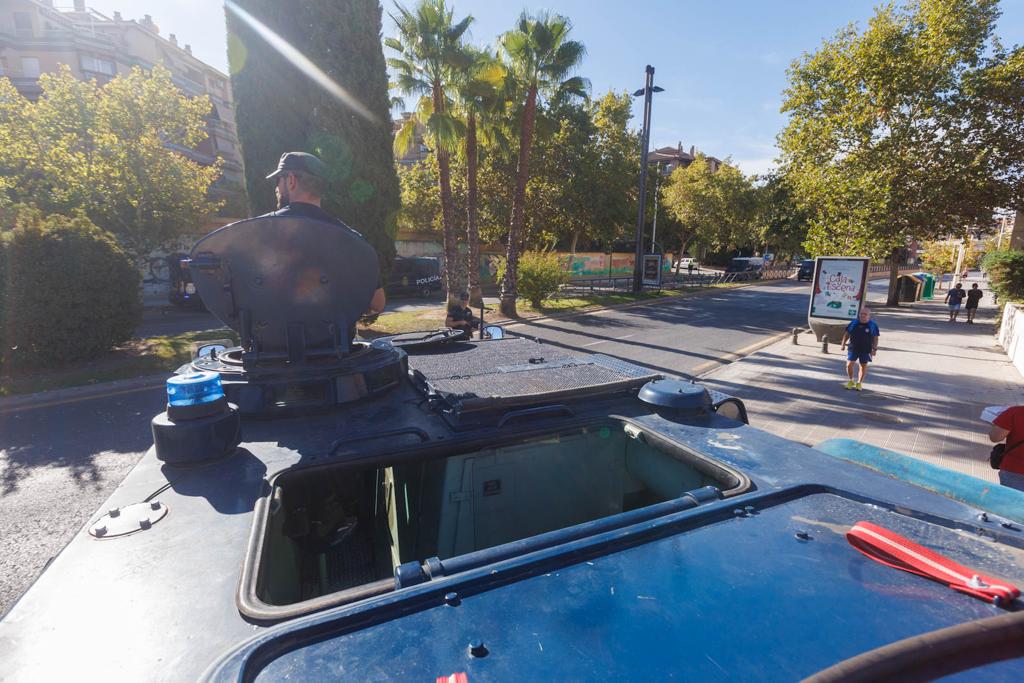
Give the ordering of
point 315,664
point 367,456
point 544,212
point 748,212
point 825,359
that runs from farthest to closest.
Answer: point 748,212
point 544,212
point 825,359
point 367,456
point 315,664

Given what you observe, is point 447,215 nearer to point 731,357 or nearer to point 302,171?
point 731,357

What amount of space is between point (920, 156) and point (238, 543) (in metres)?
22.9

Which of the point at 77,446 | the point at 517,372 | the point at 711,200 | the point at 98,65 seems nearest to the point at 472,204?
the point at 77,446

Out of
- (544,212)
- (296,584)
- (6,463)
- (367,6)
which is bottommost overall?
(6,463)

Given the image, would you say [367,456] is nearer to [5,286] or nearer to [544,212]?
[5,286]

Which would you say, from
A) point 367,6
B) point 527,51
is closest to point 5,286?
point 367,6

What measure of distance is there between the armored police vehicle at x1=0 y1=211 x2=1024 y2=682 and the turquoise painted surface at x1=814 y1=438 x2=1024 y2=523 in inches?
0.7

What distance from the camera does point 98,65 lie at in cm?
3803

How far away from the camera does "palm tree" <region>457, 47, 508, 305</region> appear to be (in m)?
15.0

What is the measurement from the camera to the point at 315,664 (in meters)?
1.06

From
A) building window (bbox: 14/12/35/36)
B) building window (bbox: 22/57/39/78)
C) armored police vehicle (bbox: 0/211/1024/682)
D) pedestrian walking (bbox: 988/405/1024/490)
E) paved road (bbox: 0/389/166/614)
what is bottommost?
paved road (bbox: 0/389/166/614)

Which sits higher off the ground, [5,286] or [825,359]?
[5,286]

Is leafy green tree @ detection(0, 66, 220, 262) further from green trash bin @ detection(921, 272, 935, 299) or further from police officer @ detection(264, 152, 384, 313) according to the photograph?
green trash bin @ detection(921, 272, 935, 299)

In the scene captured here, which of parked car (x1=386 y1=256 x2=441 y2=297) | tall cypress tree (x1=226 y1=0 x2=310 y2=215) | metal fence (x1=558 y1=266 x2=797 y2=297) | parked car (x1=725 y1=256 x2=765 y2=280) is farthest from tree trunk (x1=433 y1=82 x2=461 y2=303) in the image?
parked car (x1=725 y1=256 x2=765 y2=280)
